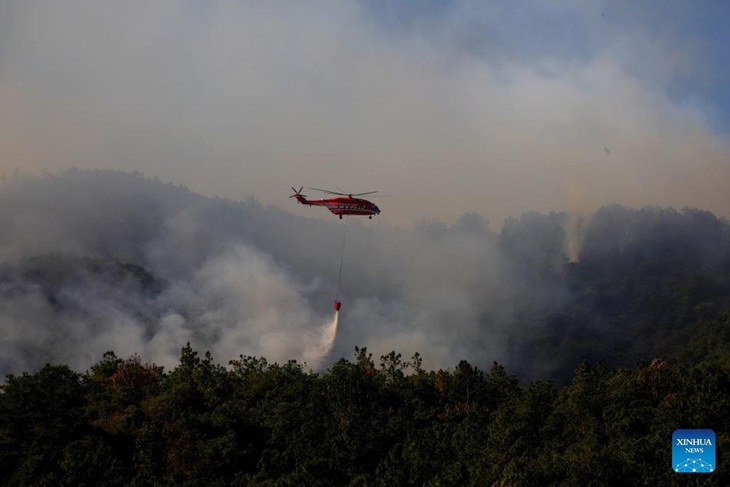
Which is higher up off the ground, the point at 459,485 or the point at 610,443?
the point at 610,443

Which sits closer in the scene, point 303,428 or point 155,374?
point 303,428

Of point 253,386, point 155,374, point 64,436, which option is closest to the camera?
point 64,436

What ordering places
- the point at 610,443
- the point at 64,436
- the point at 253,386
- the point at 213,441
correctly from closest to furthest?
the point at 610,443 → the point at 213,441 → the point at 64,436 → the point at 253,386

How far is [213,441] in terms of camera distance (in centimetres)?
7712

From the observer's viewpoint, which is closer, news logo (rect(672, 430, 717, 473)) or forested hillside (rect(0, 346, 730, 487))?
news logo (rect(672, 430, 717, 473))

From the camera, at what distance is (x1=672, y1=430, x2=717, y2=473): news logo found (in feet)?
190

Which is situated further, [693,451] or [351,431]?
[351,431]

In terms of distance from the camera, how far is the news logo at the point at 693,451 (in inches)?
2282

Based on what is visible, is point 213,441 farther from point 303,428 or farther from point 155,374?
point 155,374

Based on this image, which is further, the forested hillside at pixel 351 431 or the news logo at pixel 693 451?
the forested hillside at pixel 351 431

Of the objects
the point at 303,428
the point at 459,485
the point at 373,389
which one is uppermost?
the point at 373,389

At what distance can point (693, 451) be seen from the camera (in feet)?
201

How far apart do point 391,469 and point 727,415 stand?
38.8 m

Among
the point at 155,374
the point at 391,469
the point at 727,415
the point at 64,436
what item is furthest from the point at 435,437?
the point at 155,374
